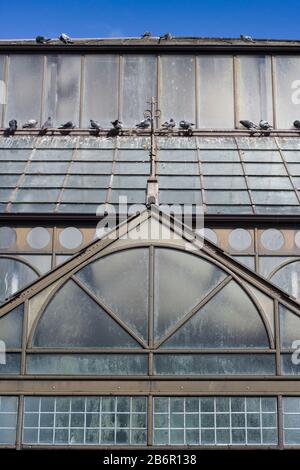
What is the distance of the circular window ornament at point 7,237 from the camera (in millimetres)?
21531

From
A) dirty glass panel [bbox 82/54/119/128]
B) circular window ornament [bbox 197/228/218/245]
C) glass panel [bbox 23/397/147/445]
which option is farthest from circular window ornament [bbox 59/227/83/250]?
glass panel [bbox 23/397/147/445]

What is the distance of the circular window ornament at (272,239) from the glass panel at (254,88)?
5787 mm

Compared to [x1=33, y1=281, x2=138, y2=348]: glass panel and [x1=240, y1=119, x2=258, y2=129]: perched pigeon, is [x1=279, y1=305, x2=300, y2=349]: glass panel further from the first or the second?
[x1=240, y1=119, x2=258, y2=129]: perched pigeon

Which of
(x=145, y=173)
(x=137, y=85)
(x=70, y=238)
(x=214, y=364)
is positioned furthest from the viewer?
(x=137, y=85)

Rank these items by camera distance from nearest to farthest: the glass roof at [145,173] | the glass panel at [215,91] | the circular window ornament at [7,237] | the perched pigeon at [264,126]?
the circular window ornament at [7,237] < the glass roof at [145,173] < the perched pigeon at [264,126] < the glass panel at [215,91]

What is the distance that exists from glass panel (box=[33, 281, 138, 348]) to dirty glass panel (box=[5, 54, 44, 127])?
34.9 feet

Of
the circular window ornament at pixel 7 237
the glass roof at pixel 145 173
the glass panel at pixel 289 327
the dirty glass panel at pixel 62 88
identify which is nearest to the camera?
the glass panel at pixel 289 327

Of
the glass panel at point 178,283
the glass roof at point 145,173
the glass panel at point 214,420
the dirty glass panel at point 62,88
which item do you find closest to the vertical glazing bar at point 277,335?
the glass panel at point 214,420

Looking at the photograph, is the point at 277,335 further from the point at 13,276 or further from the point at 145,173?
the point at 145,173

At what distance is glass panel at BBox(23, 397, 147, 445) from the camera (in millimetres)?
16156

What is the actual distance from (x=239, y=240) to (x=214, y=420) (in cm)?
617

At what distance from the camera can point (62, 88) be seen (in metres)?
27.2

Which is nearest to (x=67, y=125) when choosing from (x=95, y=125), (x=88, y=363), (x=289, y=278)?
(x=95, y=125)

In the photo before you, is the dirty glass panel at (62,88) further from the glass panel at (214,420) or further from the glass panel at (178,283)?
the glass panel at (214,420)
